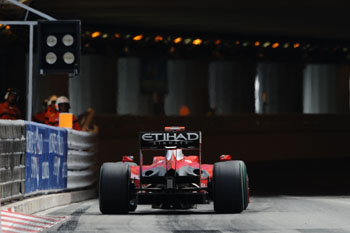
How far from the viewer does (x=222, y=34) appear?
4319 cm

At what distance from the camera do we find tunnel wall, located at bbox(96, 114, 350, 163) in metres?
36.4

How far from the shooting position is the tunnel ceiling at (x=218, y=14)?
109 ft

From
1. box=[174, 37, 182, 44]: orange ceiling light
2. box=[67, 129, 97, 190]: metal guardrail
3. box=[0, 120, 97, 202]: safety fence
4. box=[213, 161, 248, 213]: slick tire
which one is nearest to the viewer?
box=[0, 120, 97, 202]: safety fence

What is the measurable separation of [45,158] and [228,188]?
408cm

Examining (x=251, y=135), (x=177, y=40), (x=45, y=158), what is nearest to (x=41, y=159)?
(x=45, y=158)

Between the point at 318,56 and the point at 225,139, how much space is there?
1049 centimetres

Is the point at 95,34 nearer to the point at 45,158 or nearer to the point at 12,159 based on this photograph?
the point at 45,158

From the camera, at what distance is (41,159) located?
17.9 m

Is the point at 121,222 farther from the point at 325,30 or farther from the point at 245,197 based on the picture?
the point at 325,30

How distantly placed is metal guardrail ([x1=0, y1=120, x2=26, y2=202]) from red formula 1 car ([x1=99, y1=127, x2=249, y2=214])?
1.23m

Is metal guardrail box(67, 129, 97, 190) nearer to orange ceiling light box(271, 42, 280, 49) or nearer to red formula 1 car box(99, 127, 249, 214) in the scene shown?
red formula 1 car box(99, 127, 249, 214)

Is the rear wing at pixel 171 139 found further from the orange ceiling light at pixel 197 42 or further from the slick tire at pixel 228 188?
the orange ceiling light at pixel 197 42

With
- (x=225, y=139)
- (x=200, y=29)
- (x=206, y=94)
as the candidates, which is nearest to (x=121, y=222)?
(x=225, y=139)

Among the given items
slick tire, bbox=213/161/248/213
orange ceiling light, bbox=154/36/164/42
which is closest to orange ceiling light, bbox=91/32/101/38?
orange ceiling light, bbox=154/36/164/42
